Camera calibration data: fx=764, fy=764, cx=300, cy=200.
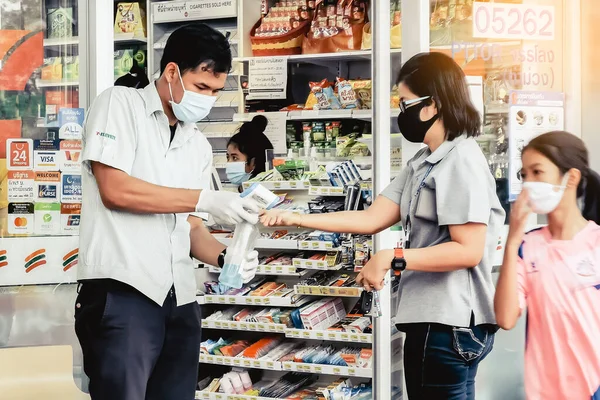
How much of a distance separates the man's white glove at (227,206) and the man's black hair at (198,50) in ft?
1.47

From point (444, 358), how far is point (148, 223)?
1.06 m

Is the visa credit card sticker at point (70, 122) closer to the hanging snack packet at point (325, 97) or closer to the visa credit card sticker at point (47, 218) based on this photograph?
the visa credit card sticker at point (47, 218)

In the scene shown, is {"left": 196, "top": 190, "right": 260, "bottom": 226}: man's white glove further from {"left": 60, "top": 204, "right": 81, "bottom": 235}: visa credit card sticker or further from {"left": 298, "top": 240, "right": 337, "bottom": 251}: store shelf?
{"left": 298, "top": 240, "right": 337, "bottom": 251}: store shelf

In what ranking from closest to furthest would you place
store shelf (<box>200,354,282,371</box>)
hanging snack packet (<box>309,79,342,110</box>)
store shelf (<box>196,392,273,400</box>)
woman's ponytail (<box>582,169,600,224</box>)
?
woman's ponytail (<box>582,169,600,224</box>) → store shelf (<box>200,354,282,371</box>) → store shelf (<box>196,392,273,400</box>) → hanging snack packet (<box>309,79,342,110</box>)

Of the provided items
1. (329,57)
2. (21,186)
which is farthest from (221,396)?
(329,57)

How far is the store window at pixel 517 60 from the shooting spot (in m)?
4.03

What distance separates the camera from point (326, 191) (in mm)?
4707

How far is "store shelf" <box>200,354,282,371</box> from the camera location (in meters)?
4.83

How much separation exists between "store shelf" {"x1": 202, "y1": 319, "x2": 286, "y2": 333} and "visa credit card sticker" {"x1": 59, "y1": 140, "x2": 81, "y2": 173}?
1614mm

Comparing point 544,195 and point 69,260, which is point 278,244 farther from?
point 544,195

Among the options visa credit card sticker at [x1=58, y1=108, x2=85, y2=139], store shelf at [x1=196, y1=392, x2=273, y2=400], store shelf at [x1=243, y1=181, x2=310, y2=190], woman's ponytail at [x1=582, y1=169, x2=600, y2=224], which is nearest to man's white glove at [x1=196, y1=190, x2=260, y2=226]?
woman's ponytail at [x1=582, y1=169, x2=600, y2=224]

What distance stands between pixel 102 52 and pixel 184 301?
1591 millimetres

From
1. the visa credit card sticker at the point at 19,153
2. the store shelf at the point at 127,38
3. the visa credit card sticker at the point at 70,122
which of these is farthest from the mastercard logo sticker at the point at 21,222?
the store shelf at the point at 127,38

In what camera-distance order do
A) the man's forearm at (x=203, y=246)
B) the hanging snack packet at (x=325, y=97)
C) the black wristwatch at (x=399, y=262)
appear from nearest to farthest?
the black wristwatch at (x=399, y=262) → the man's forearm at (x=203, y=246) → the hanging snack packet at (x=325, y=97)
